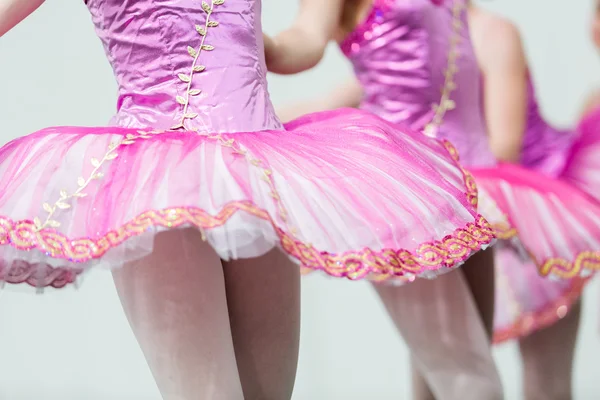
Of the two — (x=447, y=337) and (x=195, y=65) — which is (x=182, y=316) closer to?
(x=195, y=65)

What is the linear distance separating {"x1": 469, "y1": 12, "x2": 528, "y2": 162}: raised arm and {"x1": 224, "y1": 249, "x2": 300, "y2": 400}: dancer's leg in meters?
0.64

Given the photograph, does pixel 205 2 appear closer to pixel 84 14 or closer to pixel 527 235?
pixel 527 235

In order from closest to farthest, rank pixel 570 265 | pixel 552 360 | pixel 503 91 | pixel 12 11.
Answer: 1. pixel 12 11
2. pixel 570 265
3. pixel 503 91
4. pixel 552 360

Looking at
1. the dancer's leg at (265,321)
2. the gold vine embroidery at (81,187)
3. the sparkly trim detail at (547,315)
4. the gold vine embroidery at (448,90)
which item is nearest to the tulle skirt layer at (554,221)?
the sparkly trim detail at (547,315)

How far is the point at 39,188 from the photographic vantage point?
106cm

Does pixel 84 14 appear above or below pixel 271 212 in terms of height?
below

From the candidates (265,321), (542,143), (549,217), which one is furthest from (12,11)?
(542,143)

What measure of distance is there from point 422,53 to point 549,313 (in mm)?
661

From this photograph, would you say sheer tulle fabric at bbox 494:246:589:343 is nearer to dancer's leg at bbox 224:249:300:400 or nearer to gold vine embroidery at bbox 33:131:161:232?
dancer's leg at bbox 224:249:300:400

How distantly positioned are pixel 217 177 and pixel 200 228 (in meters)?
0.08

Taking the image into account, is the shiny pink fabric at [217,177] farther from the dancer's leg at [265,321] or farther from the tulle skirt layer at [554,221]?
the tulle skirt layer at [554,221]

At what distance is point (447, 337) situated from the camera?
4.58 feet

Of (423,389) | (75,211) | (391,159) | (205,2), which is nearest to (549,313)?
(423,389)

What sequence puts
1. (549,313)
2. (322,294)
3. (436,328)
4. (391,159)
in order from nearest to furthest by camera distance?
(391,159) → (436,328) → (549,313) → (322,294)
